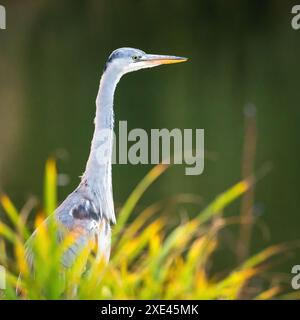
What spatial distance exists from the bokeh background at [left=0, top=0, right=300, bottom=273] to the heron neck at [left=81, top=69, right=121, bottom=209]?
426cm

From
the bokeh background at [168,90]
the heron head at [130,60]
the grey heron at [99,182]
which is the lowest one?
the grey heron at [99,182]

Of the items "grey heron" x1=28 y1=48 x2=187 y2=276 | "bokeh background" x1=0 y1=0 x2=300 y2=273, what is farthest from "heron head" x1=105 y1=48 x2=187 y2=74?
"bokeh background" x1=0 y1=0 x2=300 y2=273

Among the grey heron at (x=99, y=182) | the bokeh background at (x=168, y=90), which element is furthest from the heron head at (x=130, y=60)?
the bokeh background at (x=168, y=90)

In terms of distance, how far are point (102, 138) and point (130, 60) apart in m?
0.47

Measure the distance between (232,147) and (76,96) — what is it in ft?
12.6

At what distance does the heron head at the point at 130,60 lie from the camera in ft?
13.9

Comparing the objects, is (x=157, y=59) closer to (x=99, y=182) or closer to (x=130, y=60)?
(x=130, y=60)

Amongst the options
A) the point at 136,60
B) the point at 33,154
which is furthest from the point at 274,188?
the point at 136,60

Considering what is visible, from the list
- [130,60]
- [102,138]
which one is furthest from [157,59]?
[102,138]

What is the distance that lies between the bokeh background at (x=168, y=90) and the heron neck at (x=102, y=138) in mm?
4255

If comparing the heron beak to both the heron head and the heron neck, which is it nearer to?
the heron head

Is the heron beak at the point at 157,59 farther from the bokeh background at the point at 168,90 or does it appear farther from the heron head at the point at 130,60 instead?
the bokeh background at the point at 168,90

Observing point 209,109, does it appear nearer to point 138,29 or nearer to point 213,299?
point 138,29
